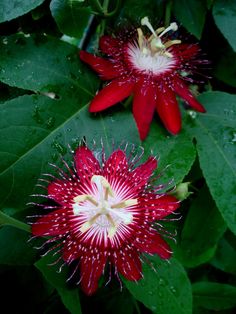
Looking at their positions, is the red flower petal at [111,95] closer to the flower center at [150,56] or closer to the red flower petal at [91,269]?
the flower center at [150,56]

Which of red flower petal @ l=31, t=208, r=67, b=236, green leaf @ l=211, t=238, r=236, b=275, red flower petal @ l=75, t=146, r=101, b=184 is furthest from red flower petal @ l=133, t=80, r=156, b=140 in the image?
green leaf @ l=211, t=238, r=236, b=275

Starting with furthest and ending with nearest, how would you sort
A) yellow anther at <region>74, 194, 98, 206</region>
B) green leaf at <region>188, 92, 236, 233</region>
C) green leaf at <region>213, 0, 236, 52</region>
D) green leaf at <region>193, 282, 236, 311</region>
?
green leaf at <region>193, 282, 236, 311</region>
green leaf at <region>213, 0, 236, 52</region>
green leaf at <region>188, 92, 236, 233</region>
yellow anther at <region>74, 194, 98, 206</region>

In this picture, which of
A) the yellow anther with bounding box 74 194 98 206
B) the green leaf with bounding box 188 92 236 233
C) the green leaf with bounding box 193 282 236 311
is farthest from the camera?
the green leaf with bounding box 193 282 236 311

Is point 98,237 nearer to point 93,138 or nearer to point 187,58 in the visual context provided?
point 93,138

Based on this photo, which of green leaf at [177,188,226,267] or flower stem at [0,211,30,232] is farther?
green leaf at [177,188,226,267]

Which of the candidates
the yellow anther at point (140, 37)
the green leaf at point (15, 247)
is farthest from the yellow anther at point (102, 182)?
the yellow anther at point (140, 37)

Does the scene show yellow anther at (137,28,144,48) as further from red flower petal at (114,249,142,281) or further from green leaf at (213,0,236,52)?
red flower petal at (114,249,142,281)

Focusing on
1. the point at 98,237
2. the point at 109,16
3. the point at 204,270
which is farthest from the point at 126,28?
the point at 204,270

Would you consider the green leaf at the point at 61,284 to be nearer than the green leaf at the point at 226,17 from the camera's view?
Yes

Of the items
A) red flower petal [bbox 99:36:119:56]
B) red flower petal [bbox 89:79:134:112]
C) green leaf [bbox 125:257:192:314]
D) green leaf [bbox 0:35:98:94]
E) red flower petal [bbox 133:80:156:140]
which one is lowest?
green leaf [bbox 125:257:192:314]
